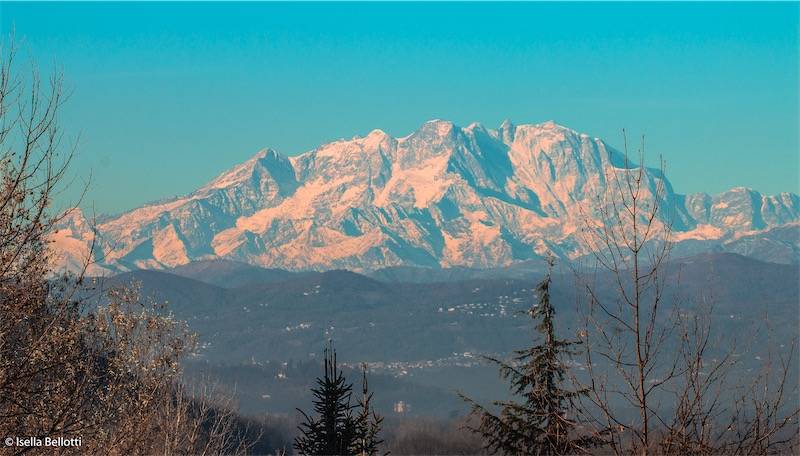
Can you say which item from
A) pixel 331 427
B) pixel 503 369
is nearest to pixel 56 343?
pixel 331 427

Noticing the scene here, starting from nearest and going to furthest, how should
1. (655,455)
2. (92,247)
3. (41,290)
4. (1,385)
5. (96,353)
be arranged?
(655,455) < (1,385) < (92,247) < (41,290) < (96,353)

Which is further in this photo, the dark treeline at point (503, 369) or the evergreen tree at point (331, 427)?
the evergreen tree at point (331, 427)

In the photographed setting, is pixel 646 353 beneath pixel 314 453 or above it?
above

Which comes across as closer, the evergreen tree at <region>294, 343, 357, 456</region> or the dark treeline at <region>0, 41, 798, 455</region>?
the dark treeline at <region>0, 41, 798, 455</region>

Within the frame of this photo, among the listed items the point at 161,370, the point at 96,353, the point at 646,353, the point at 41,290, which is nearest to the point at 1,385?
the point at 41,290

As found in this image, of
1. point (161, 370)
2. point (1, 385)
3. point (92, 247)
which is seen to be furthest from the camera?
point (161, 370)

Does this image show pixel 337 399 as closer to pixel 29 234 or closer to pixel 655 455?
pixel 29 234

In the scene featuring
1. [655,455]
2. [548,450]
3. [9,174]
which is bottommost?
[548,450]

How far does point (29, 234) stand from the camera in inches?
671

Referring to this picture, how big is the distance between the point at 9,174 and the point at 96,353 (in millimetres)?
13783

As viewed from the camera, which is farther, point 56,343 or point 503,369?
point 503,369

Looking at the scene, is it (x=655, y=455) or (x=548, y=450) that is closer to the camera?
(x=655, y=455)

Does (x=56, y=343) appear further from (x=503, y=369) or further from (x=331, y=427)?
(x=503, y=369)

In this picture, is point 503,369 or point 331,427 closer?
point 331,427
